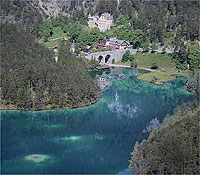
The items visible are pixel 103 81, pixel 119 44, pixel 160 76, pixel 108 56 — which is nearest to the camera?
pixel 103 81

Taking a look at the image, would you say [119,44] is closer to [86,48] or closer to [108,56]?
[108,56]

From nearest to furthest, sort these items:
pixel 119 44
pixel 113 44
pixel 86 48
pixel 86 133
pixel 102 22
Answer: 1. pixel 86 133
2. pixel 86 48
3. pixel 119 44
4. pixel 113 44
5. pixel 102 22

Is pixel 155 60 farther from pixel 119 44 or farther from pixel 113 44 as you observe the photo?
pixel 113 44

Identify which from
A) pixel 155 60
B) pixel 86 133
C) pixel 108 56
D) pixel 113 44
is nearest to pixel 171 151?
pixel 86 133

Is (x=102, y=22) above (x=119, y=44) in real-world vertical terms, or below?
above

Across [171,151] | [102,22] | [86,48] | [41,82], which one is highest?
[102,22]

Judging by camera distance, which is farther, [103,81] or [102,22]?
[102,22]

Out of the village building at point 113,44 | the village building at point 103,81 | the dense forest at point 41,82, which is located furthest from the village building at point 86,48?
the dense forest at point 41,82
